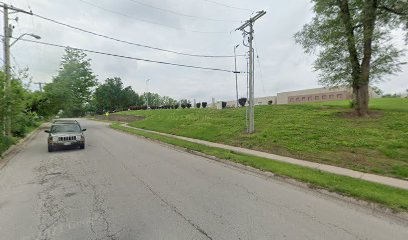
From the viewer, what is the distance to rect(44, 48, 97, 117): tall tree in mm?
30375

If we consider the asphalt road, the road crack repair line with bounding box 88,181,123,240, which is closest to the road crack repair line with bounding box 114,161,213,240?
the asphalt road

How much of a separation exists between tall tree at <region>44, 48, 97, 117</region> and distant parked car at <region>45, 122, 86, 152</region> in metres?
20.2

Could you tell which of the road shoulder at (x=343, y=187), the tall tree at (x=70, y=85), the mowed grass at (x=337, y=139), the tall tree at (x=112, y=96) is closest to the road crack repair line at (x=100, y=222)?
the road shoulder at (x=343, y=187)

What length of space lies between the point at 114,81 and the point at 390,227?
103 m

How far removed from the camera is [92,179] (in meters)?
6.96

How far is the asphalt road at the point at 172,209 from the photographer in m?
3.87

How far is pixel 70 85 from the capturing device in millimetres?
33906

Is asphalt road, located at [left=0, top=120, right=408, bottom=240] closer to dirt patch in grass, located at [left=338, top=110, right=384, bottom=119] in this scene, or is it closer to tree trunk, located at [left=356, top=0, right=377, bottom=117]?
dirt patch in grass, located at [left=338, top=110, right=384, bottom=119]

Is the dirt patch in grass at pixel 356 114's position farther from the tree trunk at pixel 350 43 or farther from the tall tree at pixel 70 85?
the tall tree at pixel 70 85

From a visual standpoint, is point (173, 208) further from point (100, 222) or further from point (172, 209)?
point (100, 222)

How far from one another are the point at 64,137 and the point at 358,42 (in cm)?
1897

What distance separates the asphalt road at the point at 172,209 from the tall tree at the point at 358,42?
13.0 metres

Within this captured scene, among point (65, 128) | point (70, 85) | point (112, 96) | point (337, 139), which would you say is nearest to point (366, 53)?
point (337, 139)

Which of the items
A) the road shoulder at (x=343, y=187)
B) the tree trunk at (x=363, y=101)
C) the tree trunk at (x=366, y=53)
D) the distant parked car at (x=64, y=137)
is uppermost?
the tree trunk at (x=366, y=53)
